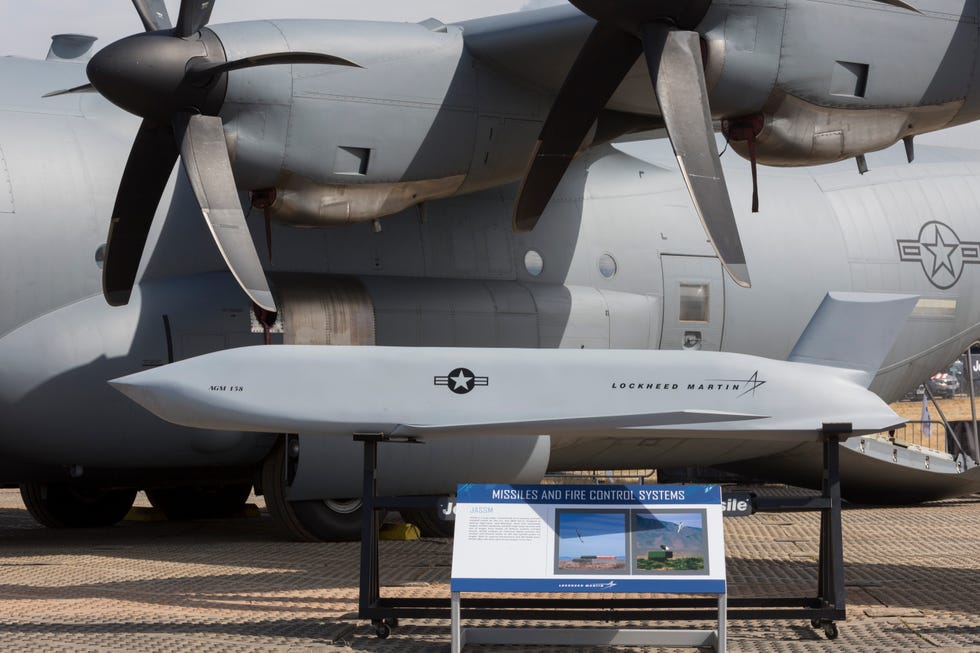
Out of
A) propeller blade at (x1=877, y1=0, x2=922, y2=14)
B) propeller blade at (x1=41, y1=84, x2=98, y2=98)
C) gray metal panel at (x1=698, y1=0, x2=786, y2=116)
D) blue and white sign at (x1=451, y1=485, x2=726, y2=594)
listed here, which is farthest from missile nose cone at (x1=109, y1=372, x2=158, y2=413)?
propeller blade at (x1=877, y1=0, x2=922, y2=14)

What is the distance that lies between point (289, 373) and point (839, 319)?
338cm

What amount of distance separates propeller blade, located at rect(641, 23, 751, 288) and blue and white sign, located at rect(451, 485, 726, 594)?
1853 mm

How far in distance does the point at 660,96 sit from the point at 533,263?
3835 mm

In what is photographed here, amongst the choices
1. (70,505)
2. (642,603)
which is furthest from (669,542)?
(70,505)

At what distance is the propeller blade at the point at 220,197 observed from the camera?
28.3ft

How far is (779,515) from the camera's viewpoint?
15.3 metres

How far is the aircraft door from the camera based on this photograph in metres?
12.2

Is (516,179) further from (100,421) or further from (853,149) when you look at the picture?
(100,421)

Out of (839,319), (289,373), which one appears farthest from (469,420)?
(839,319)

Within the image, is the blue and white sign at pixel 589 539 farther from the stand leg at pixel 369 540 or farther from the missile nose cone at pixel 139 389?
the missile nose cone at pixel 139 389

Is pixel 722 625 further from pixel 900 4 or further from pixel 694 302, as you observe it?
pixel 694 302

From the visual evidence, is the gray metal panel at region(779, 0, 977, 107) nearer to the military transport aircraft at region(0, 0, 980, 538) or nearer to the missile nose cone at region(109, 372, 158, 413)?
the military transport aircraft at region(0, 0, 980, 538)

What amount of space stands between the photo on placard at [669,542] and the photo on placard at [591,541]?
0.06m

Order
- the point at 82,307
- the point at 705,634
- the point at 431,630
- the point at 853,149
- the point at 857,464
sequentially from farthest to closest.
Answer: the point at 857,464 → the point at 82,307 → the point at 853,149 → the point at 431,630 → the point at 705,634
